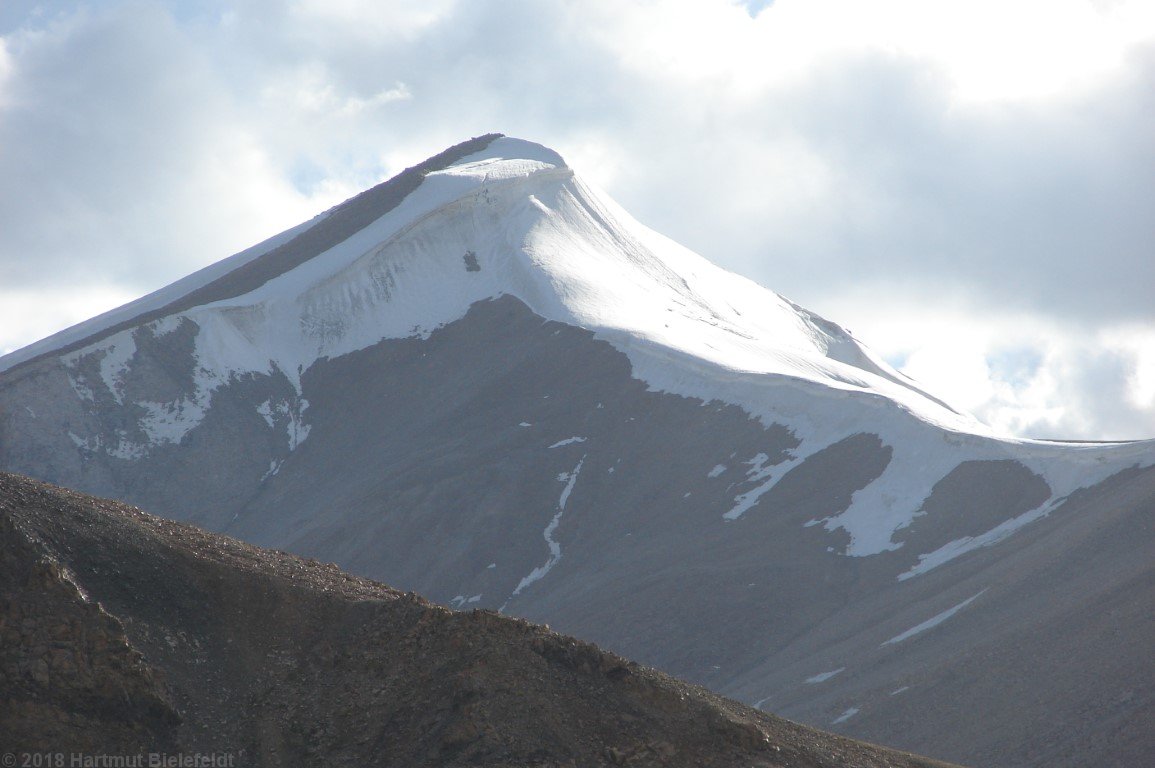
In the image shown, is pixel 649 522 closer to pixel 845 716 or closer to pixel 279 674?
pixel 845 716

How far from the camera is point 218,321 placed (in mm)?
95875

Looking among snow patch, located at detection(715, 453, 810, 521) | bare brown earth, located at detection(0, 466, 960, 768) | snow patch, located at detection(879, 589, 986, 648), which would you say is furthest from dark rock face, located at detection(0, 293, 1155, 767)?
bare brown earth, located at detection(0, 466, 960, 768)

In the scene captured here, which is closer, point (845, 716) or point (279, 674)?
point (279, 674)

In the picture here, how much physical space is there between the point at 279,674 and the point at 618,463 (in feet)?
188

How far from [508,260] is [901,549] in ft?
157

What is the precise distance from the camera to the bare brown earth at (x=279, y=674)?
16.7 meters

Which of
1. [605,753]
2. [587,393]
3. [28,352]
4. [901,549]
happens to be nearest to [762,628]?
[901,549]

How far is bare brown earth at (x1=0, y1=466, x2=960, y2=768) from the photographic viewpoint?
54.9 feet

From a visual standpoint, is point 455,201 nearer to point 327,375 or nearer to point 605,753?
point 327,375

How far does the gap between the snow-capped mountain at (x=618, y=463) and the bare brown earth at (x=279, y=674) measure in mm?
19948

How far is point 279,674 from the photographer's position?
1852 centimetres

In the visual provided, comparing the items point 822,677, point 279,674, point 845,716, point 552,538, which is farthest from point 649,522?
point 279,674

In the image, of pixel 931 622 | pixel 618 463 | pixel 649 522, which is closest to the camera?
pixel 931 622

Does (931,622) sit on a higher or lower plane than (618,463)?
lower
